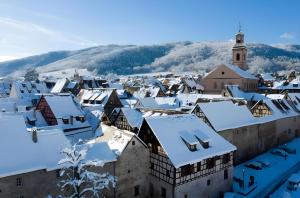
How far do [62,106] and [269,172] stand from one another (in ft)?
113

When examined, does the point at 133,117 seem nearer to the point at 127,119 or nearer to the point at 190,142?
the point at 127,119

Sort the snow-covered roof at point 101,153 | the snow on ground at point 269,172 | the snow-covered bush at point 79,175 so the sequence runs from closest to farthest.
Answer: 1. the snow-covered bush at point 79,175
2. the snow-covered roof at point 101,153
3. the snow on ground at point 269,172

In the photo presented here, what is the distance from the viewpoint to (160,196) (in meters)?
36.9

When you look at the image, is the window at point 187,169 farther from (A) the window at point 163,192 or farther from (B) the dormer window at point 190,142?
(A) the window at point 163,192

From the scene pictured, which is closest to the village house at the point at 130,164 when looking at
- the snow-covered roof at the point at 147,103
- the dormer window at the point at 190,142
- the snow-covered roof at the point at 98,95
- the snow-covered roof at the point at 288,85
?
the dormer window at the point at 190,142

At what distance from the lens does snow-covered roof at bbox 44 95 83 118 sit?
170 feet

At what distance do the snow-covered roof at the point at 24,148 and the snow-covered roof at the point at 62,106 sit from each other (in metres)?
18.2

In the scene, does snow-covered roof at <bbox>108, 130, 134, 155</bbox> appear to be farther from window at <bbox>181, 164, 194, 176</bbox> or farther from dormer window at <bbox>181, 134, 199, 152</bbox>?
window at <bbox>181, 164, 194, 176</bbox>

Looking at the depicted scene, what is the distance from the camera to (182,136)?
1473 inches

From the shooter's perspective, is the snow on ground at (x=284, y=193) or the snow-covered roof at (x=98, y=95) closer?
the snow on ground at (x=284, y=193)

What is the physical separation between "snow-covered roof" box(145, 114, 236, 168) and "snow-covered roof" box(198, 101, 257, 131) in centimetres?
690

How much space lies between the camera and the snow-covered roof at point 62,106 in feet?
170

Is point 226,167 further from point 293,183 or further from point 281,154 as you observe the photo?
point 281,154

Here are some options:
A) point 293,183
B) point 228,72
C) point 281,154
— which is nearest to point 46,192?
point 293,183
